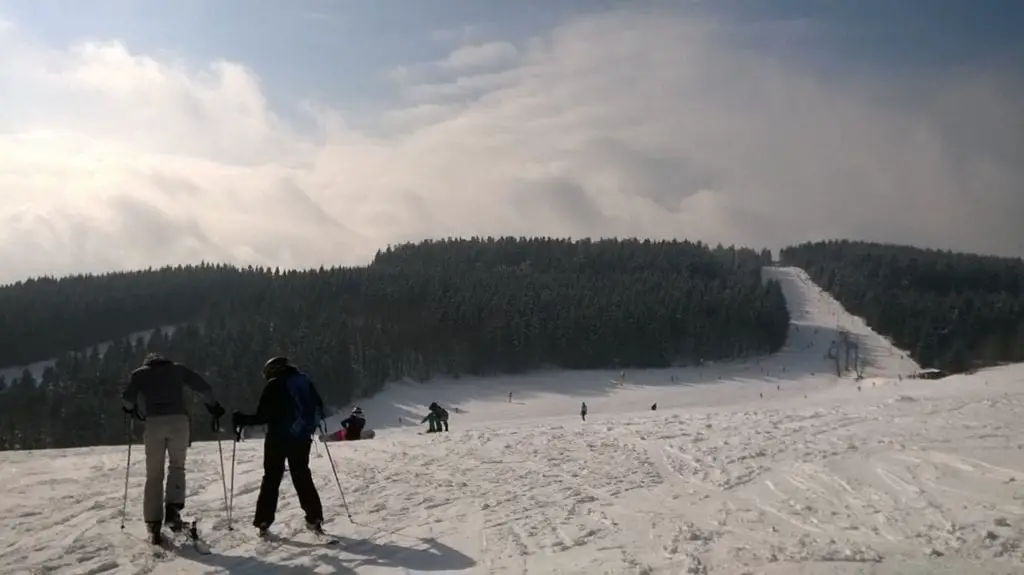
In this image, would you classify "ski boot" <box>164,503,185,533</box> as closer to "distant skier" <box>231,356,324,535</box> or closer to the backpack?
"distant skier" <box>231,356,324,535</box>

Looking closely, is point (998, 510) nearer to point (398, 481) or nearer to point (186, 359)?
point (398, 481)

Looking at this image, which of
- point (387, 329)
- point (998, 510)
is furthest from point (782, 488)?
point (387, 329)

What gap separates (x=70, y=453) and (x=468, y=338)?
85.9m

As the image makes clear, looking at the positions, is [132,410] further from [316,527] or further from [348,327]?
[348,327]

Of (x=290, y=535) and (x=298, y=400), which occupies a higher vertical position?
(x=298, y=400)

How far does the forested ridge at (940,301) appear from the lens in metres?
108

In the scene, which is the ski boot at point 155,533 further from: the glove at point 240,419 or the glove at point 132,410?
the glove at point 240,419

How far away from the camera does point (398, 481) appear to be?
11.5 meters

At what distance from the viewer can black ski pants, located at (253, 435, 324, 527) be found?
8094 millimetres

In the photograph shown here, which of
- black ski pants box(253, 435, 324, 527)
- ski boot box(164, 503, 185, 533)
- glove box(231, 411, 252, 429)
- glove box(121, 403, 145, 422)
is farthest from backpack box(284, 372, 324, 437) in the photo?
glove box(121, 403, 145, 422)

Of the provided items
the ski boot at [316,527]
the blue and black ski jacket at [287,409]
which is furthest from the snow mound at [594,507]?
the blue and black ski jacket at [287,409]

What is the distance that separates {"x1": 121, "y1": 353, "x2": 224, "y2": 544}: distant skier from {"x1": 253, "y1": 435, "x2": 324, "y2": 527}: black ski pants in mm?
883

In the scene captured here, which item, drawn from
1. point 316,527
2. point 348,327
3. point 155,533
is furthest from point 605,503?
point 348,327

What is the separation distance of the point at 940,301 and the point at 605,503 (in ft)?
486
